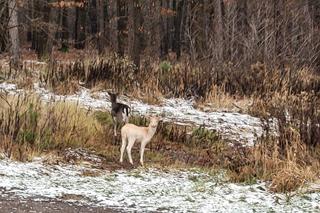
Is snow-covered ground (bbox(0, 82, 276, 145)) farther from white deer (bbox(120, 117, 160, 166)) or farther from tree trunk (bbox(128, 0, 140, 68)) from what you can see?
tree trunk (bbox(128, 0, 140, 68))

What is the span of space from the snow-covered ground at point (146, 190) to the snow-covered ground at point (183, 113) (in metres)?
3.16

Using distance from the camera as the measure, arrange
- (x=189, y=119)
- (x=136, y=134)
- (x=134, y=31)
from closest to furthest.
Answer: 1. (x=136, y=134)
2. (x=189, y=119)
3. (x=134, y=31)

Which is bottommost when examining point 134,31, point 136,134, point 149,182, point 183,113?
point 183,113

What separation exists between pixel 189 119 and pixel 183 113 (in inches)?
26.4

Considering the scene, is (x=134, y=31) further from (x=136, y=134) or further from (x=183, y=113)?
(x=136, y=134)

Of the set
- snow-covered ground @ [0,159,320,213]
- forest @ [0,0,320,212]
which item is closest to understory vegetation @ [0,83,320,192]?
forest @ [0,0,320,212]

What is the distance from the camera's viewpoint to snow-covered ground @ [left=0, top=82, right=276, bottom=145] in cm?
1084

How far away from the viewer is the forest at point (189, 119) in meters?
6.60

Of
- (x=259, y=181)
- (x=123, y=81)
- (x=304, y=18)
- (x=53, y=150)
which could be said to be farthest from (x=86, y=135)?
(x=304, y=18)

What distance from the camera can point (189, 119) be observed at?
11625mm

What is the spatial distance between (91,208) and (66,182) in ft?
3.29

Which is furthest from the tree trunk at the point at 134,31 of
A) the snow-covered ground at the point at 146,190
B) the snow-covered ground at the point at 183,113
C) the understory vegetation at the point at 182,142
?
the snow-covered ground at the point at 146,190

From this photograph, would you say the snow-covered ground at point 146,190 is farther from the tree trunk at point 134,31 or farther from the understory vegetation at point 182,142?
the tree trunk at point 134,31

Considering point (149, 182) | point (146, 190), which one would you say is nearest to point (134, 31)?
point (149, 182)
